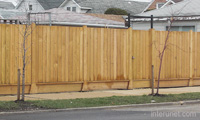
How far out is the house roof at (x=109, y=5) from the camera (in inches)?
2346

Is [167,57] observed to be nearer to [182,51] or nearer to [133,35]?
[182,51]

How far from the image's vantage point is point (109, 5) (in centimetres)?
6216

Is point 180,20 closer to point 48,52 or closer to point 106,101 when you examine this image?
point 48,52

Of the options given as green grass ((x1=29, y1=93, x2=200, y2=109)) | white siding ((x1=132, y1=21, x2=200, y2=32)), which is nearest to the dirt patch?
green grass ((x1=29, y1=93, x2=200, y2=109))

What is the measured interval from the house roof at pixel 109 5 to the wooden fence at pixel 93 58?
40.8 metres

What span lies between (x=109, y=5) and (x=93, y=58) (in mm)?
46056

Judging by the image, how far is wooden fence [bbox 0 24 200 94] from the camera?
597 inches

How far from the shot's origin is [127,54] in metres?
17.6

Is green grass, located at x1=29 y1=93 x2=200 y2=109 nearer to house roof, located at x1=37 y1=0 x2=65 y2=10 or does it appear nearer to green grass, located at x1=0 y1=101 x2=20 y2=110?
green grass, located at x1=0 y1=101 x2=20 y2=110

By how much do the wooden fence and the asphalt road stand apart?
4.10 m

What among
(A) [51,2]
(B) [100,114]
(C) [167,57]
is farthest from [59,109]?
(A) [51,2]

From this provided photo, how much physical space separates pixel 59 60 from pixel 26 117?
541 centimetres

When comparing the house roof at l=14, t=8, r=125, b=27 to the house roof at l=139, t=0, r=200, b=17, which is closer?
the house roof at l=14, t=8, r=125, b=27

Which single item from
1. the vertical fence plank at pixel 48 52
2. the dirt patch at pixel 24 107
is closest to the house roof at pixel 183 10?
the vertical fence plank at pixel 48 52
